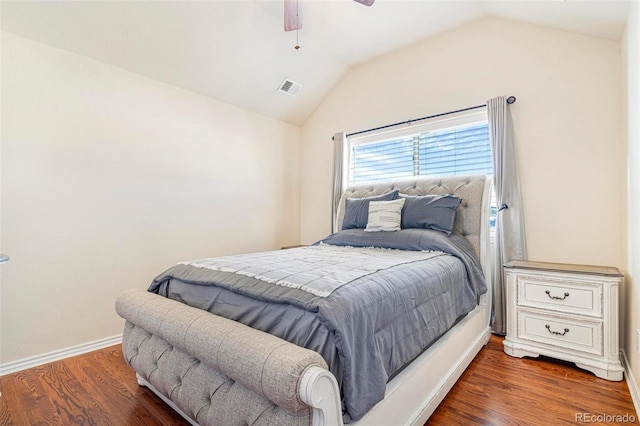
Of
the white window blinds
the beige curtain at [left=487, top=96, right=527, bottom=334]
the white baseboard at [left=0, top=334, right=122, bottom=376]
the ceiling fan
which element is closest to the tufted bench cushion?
the white baseboard at [left=0, top=334, right=122, bottom=376]

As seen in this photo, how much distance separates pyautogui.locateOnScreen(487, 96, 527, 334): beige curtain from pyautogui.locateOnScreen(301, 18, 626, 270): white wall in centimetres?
9

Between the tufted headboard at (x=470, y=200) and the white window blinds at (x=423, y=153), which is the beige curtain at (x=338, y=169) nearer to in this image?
the white window blinds at (x=423, y=153)

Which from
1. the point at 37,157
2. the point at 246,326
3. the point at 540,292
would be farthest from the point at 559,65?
the point at 37,157

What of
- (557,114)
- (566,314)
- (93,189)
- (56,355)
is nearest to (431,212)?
(566,314)

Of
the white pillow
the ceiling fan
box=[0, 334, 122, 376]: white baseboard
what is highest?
the ceiling fan

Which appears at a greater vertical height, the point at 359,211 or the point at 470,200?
the point at 470,200

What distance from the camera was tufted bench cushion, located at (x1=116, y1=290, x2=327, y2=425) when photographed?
0.95 metres

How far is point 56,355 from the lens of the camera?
7.72 feet

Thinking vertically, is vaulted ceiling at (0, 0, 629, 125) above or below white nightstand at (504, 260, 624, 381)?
above

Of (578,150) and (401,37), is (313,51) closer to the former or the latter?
(401,37)

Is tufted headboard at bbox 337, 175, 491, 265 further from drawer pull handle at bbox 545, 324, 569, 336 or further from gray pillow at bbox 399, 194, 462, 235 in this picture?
drawer pull handle at bbox 545, 324, 569, 336

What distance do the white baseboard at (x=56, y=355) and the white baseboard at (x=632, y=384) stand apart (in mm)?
3588

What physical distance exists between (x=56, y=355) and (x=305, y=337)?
241 cm

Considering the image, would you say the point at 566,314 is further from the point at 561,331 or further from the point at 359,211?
the point at 359,211
